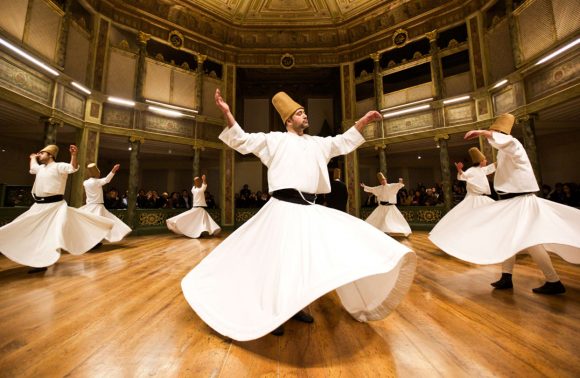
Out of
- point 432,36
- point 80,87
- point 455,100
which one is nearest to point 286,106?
point 80,87

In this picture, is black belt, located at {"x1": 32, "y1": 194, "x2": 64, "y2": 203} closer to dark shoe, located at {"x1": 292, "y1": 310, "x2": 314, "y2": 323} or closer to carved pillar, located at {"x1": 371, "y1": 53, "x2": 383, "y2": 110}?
dark shoe, located at {"x1": 292, "y1": 310, "x2": 314, "y2": 323}

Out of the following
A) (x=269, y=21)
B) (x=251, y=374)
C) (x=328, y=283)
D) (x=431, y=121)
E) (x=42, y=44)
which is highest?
(x=269, y=21)

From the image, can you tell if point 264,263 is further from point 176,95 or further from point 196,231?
point 176,95

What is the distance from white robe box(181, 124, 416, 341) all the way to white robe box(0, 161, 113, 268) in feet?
8.94

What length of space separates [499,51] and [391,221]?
236 inches

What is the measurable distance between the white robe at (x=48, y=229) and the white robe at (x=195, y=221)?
284 centimetres

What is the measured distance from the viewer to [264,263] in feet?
5.49

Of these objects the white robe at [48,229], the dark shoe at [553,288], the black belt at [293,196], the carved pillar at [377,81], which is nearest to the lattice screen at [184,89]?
the white robe at [48,229]

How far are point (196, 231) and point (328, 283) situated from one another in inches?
271

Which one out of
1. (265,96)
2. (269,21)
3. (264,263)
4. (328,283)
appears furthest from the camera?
(265,96)

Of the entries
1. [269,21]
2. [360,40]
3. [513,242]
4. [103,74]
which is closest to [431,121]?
[360,40]

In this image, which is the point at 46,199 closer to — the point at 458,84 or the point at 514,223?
the point at 514,223

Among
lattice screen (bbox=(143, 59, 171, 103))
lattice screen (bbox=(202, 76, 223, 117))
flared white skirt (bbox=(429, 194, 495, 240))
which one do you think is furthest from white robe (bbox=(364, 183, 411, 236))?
lattice screen (bbox=(143, 59, 171, 103))

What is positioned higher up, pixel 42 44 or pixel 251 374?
pixel 42 44
